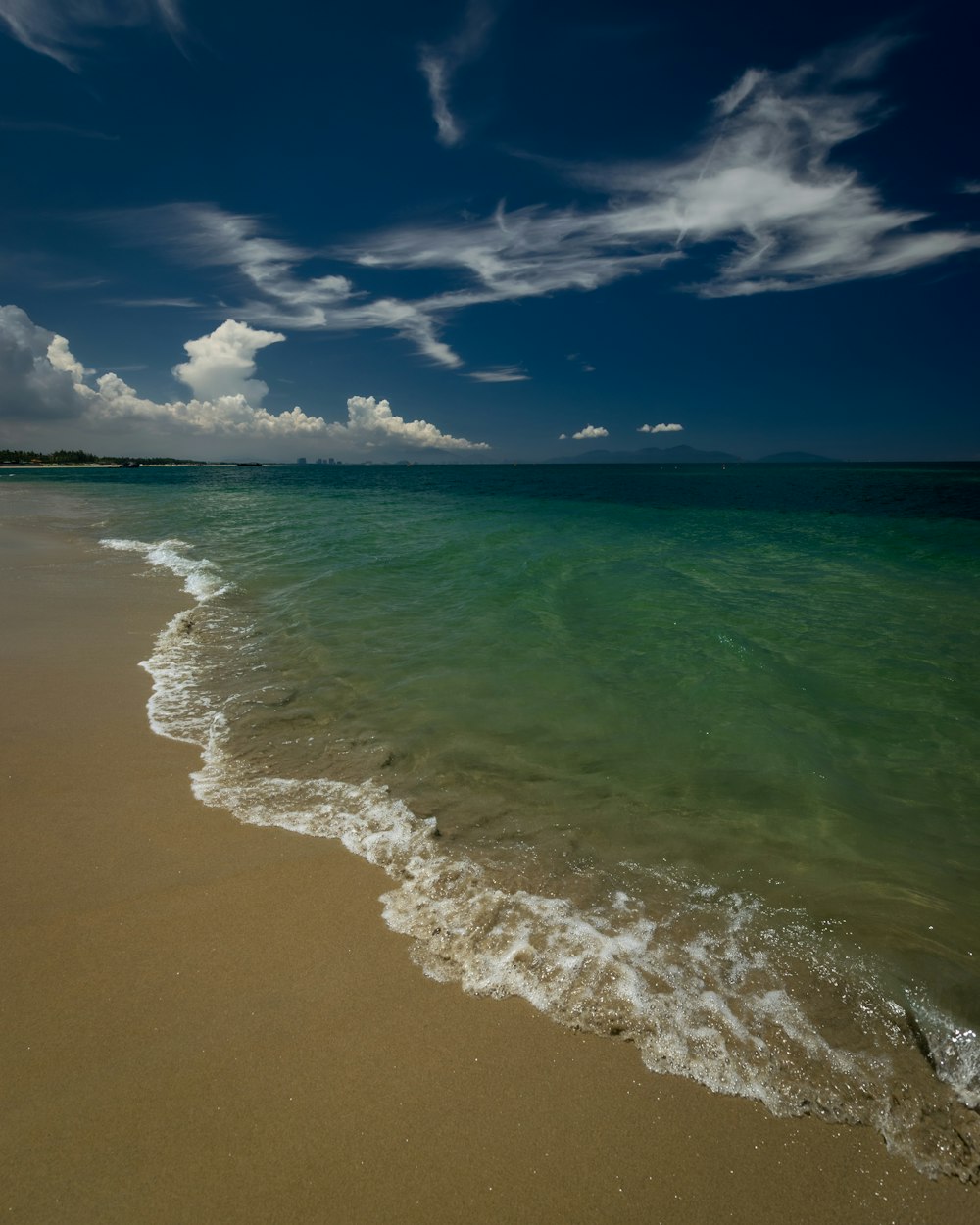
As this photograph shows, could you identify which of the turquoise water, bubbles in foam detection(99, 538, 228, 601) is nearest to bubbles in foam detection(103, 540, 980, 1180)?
the turquoise water

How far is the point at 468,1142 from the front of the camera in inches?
108

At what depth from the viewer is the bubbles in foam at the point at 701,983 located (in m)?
3.00

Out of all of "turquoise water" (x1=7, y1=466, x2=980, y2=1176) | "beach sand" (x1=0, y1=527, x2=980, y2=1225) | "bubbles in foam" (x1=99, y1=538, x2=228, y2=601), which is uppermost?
"bubbles in foam" (x1=99, y1=538, x2=228, y2=601)

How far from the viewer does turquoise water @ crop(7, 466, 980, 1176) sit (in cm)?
339

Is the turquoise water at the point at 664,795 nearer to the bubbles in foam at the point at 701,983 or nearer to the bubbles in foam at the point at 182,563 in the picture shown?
the bubbles in foam at the point at 701,983

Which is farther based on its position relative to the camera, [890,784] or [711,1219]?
[890,784]

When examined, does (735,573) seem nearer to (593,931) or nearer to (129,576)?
(593,931)

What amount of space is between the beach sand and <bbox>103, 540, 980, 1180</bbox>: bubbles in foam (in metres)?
0.13

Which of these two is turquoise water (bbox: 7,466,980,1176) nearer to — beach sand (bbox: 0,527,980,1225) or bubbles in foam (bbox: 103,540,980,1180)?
bubbles in foam (bbox: 103,540,980,1180)

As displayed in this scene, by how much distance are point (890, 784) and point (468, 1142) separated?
5737mm

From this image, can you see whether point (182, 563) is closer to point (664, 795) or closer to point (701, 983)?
point (664, 795)

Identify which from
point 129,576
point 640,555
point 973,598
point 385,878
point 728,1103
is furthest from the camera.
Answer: point 640,555

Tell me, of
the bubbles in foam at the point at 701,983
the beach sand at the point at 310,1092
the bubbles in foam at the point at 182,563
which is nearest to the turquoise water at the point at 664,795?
the bubbles in foam at the point at 701,983

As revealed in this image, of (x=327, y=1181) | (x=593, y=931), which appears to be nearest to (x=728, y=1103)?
(x=593, y=931)
